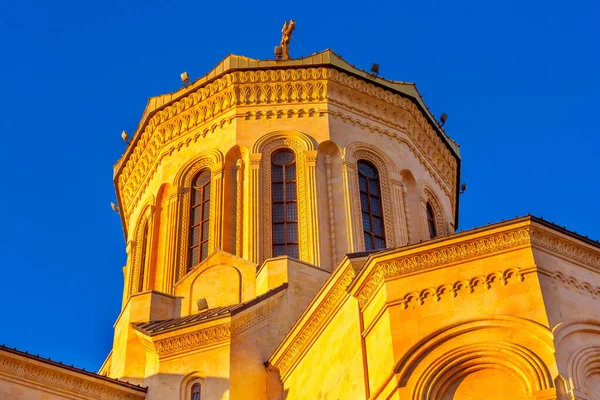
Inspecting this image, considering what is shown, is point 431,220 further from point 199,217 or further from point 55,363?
point 55,363

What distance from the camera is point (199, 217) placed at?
2828 cm

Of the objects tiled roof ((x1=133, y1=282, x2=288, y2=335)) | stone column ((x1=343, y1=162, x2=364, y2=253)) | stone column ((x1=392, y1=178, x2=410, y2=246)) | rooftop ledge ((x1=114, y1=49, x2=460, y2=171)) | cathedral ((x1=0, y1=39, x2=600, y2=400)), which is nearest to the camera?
cathedral ((x1=0, y1=39, x2=600, y2=400))

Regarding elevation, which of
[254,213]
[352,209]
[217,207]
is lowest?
[254,213]

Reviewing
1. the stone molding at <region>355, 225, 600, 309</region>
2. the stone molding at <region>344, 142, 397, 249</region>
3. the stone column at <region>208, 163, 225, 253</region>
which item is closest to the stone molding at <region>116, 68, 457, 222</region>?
the stone molding at <region>344, 142, 397, 249</region>

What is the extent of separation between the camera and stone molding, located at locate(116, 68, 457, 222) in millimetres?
29391

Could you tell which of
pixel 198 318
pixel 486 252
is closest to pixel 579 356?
pixel 486 252

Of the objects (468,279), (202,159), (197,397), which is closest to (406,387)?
(468,279)

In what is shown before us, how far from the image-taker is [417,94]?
31.3 meters

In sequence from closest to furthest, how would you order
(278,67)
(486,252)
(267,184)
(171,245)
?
(486,252)
(267,184)
(171,245)
(278,67)

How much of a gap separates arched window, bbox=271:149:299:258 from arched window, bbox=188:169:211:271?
5.94 ft

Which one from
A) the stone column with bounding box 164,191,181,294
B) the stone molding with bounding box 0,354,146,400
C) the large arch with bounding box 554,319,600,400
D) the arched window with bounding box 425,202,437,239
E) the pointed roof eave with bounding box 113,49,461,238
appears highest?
the pointed roof eave with bounding box 113,49,461,238

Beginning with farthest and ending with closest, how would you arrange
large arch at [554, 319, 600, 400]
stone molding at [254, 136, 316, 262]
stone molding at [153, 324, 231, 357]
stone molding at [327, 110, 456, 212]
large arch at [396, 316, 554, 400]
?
stone molding at [327, 110, 456, 212] → stone molding at [254, 136, 316, 262] → stone molding at [153, 324, 231, 357] → large arch at [396, 316, 554, 400] → large arch at [554, 319, 600, 400]

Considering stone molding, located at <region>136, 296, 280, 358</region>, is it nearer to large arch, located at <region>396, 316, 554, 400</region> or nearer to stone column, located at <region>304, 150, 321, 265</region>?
stone column, located at <region>304, 150, 321, 265</region>

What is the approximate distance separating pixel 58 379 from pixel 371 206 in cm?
1044
